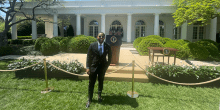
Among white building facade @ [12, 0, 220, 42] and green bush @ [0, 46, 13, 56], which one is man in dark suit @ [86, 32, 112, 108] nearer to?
green bush @ [0, 46, 13, 56]

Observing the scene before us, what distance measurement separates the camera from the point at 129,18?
18.8 m

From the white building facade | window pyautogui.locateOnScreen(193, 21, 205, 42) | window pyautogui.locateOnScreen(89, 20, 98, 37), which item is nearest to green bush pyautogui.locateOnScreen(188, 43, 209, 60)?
the white building facade

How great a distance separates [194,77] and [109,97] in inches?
123

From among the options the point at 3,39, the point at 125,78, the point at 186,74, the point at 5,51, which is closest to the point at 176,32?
the point at 186,74

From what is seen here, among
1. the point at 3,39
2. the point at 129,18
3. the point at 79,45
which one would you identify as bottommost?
the point at 79,45

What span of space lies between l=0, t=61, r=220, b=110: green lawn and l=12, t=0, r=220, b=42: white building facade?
15.3 metres

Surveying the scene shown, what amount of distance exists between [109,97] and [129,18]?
1660 cm

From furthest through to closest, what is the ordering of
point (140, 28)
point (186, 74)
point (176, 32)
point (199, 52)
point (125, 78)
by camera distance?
1. point (140, 28)
2. point (176, 32)
3. point (199, 52)
4. point (125, 78)
5. point (186, 74)

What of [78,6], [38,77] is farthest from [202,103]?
[78,6]

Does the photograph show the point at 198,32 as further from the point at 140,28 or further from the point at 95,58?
the point at 95,58

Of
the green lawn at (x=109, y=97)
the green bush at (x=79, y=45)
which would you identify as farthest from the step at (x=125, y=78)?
the green bush at (x=79, y=45)

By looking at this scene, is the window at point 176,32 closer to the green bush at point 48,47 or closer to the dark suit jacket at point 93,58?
the green bush at point 48,47

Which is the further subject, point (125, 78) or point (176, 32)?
point (176, 32)

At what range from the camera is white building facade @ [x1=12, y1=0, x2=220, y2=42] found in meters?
18.7
